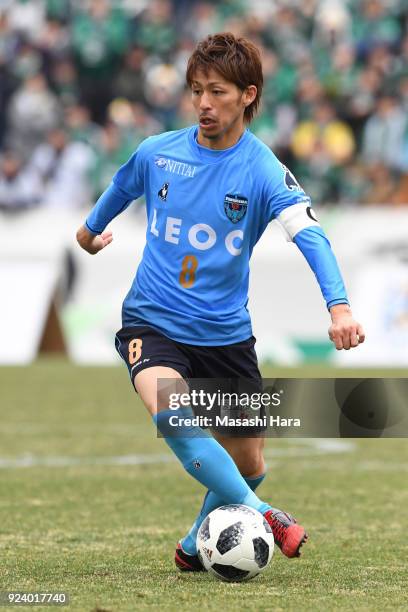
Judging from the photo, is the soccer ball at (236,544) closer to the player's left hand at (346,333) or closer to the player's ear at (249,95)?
the player's left hand at (346,333)

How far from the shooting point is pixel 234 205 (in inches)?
197

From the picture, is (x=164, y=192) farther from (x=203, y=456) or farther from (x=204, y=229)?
(x=203, y=456)

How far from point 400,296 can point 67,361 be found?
4.42 m

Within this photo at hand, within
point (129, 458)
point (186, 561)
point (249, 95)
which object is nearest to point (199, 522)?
point (186, 561)

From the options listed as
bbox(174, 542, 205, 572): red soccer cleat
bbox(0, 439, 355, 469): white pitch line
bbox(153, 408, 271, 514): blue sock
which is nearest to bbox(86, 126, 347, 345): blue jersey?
bbox(153, 408, 271, 514): blue sock

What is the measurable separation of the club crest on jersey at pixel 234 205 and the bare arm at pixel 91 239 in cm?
74

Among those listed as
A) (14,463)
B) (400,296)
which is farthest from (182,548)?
(400,296)

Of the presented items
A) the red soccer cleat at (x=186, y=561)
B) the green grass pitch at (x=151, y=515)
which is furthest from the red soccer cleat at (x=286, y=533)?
the red soccer cleat at (x=186, y=561)

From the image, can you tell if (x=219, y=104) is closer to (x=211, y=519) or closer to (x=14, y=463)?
(x=211, y=519)

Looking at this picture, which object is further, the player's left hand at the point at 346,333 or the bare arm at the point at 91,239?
the bare arm at the point at 91,239

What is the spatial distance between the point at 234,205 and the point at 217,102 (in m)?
0.40

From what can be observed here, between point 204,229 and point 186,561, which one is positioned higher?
point 204,229

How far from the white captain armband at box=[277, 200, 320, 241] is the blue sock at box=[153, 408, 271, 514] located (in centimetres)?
77

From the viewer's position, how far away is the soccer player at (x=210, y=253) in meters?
4.85
